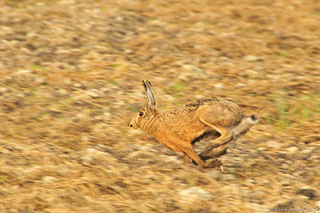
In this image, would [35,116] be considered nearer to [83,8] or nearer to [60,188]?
[60,188]

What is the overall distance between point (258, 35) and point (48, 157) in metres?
4.92

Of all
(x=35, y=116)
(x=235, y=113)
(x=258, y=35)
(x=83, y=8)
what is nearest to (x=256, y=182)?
(x=235, y=113)

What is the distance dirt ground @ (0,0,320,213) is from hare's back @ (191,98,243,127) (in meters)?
0.59

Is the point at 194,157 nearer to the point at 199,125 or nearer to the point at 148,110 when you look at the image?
the point at 199,125

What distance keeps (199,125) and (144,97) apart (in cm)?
215

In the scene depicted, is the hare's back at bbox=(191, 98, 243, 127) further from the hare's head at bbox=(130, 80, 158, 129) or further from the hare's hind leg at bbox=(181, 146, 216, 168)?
the hare's head at bbox=(130, 80, 158, 129)

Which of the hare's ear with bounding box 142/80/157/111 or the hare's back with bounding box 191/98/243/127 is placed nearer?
the hare's back with bounding box 191/98/243/127

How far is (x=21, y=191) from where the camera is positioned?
511cm

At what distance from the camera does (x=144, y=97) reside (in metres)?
7.45

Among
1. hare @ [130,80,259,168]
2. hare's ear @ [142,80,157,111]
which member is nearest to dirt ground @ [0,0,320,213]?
hare @ [130,80,259,168]

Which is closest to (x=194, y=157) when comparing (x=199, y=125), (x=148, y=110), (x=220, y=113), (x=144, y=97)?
(x=199, y=125)

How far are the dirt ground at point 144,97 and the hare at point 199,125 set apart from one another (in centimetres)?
28

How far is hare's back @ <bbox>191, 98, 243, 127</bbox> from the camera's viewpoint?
5242 mm

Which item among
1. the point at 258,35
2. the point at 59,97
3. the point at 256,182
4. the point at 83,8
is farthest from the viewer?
the point at 83,8
